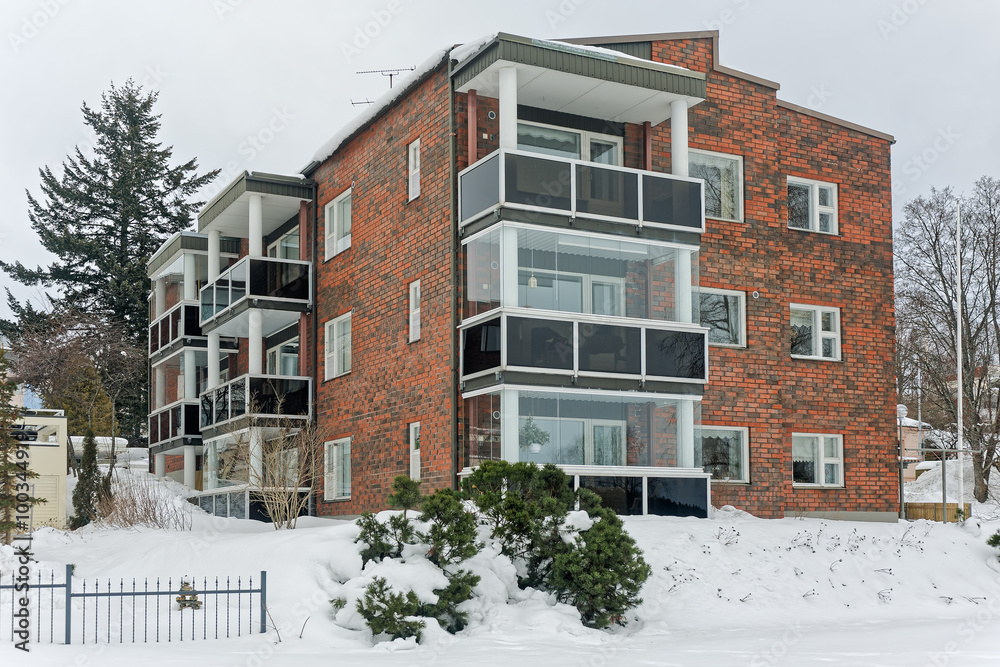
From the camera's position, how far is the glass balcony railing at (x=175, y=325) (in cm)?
3089

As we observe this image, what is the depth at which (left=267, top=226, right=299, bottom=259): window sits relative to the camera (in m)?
27.4

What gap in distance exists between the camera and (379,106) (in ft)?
73.2

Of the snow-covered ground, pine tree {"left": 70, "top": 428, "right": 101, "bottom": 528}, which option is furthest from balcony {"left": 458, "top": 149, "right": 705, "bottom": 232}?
pine tree {"left": 70, "top": 428, "right": 101, "bottom": 528}

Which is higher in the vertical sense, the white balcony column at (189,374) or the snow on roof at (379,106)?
the snow on roof at (379,106)

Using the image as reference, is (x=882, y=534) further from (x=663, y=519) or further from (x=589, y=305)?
(x=589, y=305)

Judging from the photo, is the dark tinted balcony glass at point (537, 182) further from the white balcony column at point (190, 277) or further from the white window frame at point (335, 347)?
the white balcony column at point (190, 277)

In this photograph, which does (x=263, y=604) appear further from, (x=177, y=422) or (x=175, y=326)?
(x=175, y=326)

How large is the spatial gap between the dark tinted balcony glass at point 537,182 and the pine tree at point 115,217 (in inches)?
1195

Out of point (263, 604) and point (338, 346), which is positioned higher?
point (338, 346)

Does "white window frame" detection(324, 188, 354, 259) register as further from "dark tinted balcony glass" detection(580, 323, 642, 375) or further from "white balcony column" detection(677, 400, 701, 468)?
"white balcony column" detection(677, 400, 701, 468)

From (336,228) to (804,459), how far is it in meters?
11.5

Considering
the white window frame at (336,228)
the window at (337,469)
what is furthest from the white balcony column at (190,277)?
the window at (337,469)

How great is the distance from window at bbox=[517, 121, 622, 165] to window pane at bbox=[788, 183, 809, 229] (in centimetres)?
460

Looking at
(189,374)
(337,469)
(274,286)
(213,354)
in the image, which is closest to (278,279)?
(274,286)
